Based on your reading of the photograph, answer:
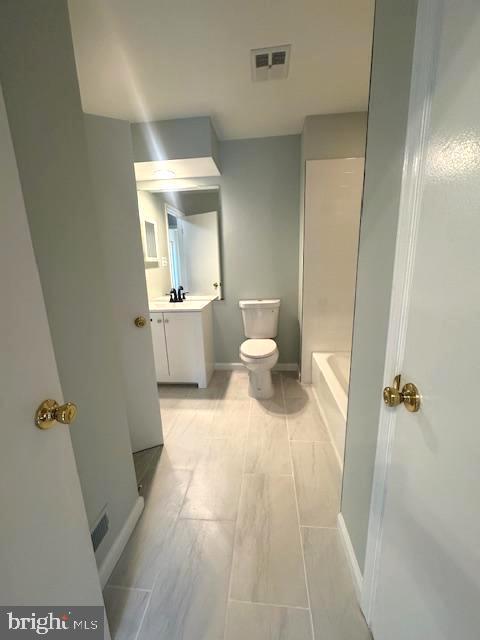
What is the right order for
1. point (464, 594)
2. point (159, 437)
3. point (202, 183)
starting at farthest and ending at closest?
point (202, 183), point (159, 437), point (464, 594)

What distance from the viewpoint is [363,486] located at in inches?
38.4

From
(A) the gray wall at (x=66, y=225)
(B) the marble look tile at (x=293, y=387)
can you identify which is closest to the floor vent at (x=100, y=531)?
(A) the gray wall at (x=66, y=225)

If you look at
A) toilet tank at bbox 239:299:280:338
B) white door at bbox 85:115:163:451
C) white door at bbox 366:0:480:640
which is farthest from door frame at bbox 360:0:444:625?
toilet tank at bbox 239:299:280:338

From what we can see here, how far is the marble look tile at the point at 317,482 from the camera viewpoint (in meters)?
1.36

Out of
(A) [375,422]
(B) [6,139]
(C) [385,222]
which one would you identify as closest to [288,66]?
(C) [385,222]

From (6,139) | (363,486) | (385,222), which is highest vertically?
(6,139)

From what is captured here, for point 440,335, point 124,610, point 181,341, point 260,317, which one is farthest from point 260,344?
point 440,335

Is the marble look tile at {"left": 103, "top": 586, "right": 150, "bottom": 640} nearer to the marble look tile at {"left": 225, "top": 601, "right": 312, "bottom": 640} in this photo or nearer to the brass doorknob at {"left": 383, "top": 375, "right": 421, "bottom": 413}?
the marble look tile at {"left": 225, "top": 601, "right": 312, "bottom": 640}

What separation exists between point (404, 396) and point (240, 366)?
8.35 ft

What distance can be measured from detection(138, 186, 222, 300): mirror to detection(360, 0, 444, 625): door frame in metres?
→ 2.38

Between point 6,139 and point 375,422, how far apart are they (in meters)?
1.24

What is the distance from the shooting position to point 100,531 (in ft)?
3.59

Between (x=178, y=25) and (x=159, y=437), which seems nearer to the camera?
(x=178, y=25)

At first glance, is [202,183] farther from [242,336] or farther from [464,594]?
[464,594]
